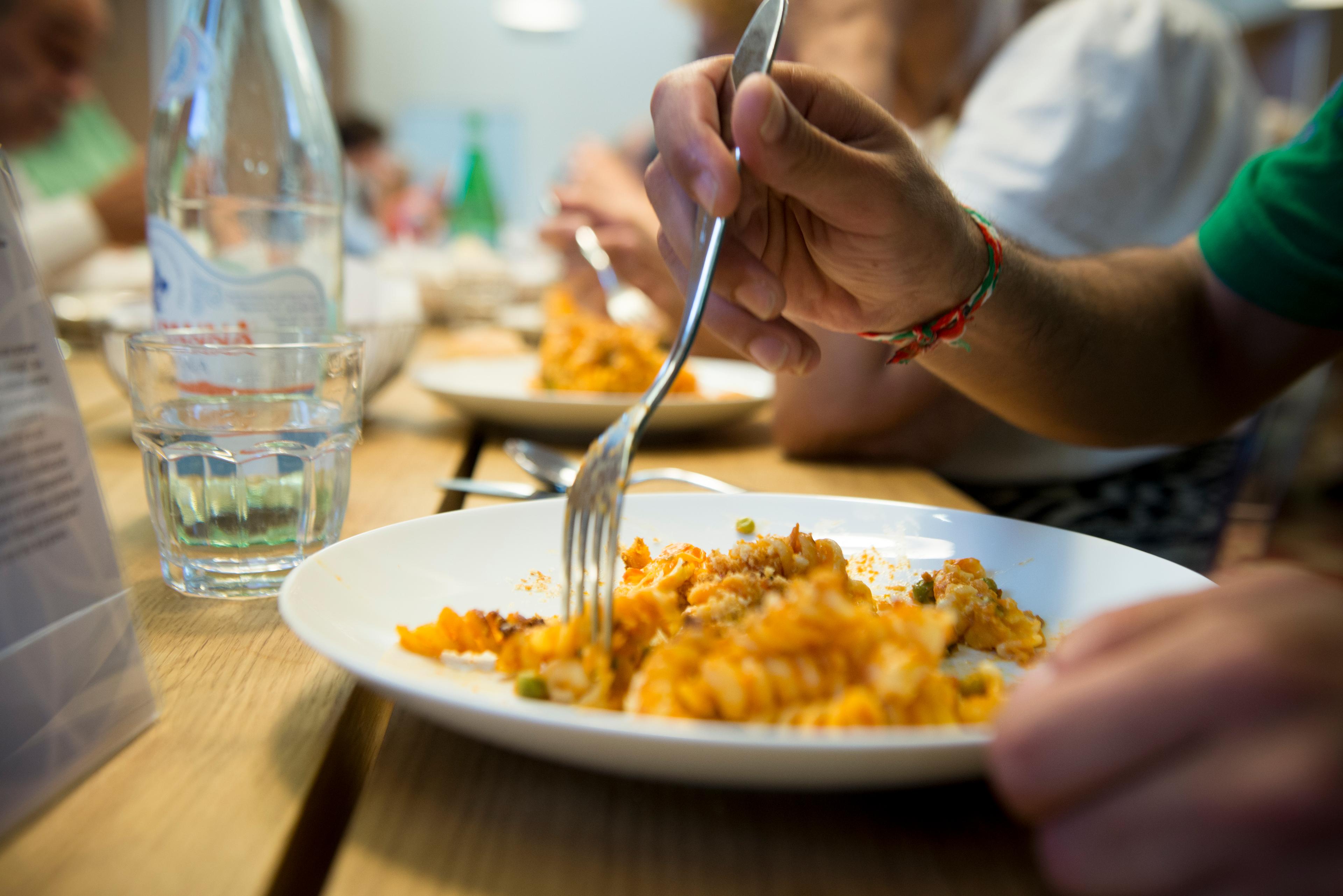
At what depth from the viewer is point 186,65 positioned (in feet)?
3.22

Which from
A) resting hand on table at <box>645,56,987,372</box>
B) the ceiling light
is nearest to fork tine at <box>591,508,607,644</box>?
resting hand on table at <box>645,56,987,372</box>

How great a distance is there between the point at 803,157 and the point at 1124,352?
0.57 meters

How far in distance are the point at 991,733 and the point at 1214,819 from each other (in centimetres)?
7

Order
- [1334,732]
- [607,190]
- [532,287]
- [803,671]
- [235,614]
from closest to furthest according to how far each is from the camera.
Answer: [1334,732]
[803,671]
[235,614]
[607,190]
[532,287]

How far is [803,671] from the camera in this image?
0.36 m

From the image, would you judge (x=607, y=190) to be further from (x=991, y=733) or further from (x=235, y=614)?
(x=991, y=733)

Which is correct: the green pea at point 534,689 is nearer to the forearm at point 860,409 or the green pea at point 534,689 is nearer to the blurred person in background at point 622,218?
the forearm at point 860,409

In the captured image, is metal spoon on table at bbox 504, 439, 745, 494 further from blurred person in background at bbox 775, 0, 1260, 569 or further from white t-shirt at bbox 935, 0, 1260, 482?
white t-shirt at bbox 935, 0, 1260, 482

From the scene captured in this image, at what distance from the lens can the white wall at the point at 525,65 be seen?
10.1 m

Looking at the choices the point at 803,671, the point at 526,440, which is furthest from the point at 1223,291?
the point at 803,671

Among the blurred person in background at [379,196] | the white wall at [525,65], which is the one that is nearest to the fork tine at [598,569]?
the blurred person in background at [379,196]

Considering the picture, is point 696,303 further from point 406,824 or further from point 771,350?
point 406,824

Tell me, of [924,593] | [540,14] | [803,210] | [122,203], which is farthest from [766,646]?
[540,14]

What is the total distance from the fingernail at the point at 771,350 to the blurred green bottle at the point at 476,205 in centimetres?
250
